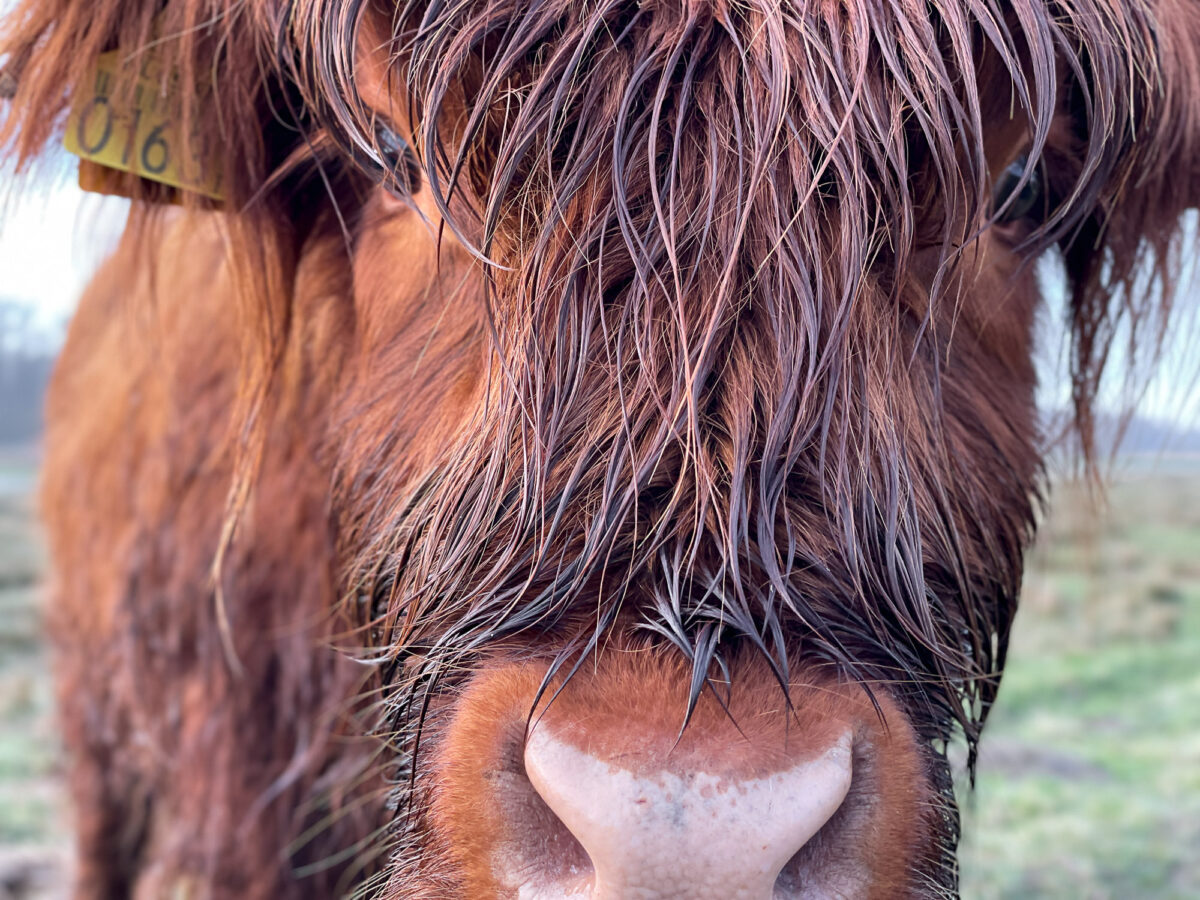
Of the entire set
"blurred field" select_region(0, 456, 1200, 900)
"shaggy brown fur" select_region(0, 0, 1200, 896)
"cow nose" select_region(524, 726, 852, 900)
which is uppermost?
"shaggy brown fur" select_region(0, 0, 1200, 896)

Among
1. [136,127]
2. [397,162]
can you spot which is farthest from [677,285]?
[136,127]

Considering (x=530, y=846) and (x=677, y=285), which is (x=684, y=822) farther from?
(x=677, y=285)

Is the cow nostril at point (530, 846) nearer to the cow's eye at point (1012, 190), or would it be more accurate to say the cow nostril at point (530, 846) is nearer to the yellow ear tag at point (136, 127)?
the cow's eye at point (1012, 190)

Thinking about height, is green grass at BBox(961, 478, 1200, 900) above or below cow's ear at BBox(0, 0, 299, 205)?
below

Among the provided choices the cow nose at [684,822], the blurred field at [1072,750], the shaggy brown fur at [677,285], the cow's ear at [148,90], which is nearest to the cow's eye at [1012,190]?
the shaggy brown fur at [677,285]

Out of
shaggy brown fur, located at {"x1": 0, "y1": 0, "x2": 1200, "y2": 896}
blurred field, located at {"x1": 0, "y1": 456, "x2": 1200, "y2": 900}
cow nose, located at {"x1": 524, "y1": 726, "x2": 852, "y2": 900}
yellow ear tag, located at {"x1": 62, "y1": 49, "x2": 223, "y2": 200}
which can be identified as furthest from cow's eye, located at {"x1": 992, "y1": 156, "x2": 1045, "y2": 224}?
yellow ear tag, located at {"x1": 62, "y1": 49, "x2": 223, "y2": 200}

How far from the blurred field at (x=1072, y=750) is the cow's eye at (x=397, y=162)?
120cm

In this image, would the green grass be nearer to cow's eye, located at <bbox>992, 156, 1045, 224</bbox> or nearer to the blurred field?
the blurred field

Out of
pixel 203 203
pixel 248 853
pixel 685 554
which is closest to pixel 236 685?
pixel 248 853

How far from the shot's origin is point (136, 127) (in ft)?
5.19

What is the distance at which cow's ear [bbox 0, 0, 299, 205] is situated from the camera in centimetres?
151

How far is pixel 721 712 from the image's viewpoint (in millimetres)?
967

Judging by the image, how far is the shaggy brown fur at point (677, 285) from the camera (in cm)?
106

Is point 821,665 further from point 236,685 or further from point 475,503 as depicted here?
point 236,685
